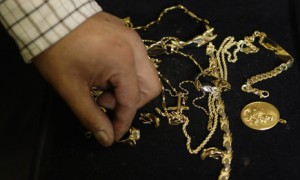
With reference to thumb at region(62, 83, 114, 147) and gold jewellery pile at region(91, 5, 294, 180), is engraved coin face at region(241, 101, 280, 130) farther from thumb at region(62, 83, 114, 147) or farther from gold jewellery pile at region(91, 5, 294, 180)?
thumb at region(62, 83, 114, 147)

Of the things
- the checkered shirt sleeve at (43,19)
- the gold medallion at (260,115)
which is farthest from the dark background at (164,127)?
the checkered shirt sleeve at (43,19)

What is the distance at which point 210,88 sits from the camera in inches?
35.4

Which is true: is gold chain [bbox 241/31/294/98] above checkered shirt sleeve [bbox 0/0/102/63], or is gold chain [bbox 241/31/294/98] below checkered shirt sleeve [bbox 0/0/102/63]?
below

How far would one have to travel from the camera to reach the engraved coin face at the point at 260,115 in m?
0.84

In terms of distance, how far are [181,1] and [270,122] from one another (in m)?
0.44

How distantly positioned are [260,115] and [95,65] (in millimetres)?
446

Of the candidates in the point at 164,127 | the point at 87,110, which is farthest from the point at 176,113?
the point at 87,110

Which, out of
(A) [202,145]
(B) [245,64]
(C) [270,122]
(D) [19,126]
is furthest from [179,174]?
(D) [19,126]

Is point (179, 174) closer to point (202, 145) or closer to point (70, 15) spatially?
point (202, 145)

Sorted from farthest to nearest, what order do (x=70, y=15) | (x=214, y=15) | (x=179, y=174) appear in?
1. (x=214, y=15)
2. (x=179, y=174)
3. (x=70, y=15)

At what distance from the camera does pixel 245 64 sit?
948 millimetres

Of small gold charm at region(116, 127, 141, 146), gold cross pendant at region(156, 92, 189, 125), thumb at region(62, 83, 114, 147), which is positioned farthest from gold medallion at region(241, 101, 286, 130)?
thumb at region(62, 83, 114, 147)

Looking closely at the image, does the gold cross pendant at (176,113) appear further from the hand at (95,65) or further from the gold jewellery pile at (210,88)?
the hand at (95,65)

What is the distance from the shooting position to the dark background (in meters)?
0.79
